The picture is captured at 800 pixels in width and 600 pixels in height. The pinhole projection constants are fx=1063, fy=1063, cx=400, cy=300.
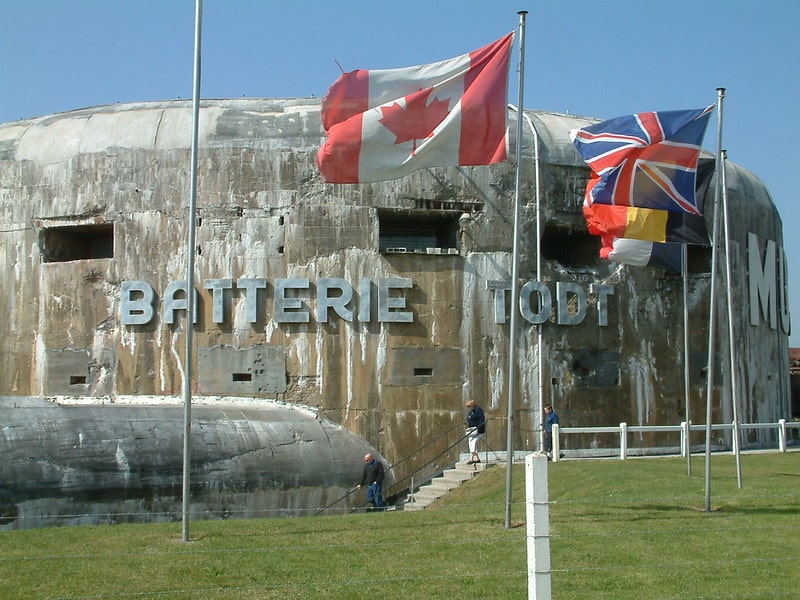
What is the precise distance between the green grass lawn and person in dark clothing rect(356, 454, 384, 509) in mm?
3981

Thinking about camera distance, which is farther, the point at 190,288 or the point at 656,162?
the point at 656,162

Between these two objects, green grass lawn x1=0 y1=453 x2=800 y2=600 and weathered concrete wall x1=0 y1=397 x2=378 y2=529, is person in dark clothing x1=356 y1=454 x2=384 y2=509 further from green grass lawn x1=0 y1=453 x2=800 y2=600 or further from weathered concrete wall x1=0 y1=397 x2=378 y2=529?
green grass lawn x1=0 y1=453 x2=800 y2=600

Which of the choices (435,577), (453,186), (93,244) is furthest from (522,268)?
(435,577)

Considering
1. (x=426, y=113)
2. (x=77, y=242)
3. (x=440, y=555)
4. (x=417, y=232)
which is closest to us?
(x=440, y=555)

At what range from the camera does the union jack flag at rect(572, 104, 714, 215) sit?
15.9m

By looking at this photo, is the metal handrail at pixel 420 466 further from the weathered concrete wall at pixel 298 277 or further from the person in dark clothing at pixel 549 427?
the person in dark clothing at pixel 549 427

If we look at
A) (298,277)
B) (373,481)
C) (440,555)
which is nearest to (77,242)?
(298,277)

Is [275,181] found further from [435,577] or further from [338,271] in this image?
[435,577]

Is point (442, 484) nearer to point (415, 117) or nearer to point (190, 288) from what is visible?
point (415, 117)

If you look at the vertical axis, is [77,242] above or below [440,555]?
above

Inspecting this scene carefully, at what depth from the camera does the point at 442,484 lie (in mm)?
20219

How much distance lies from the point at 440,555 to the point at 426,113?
19.0ft

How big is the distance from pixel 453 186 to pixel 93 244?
8404 mm

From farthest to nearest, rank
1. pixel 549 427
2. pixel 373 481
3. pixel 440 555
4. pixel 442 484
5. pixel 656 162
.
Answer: pixel 549 427 < pixel 442 484 < pixel 373 481 < pixel 656 162 < pixel 440 555
